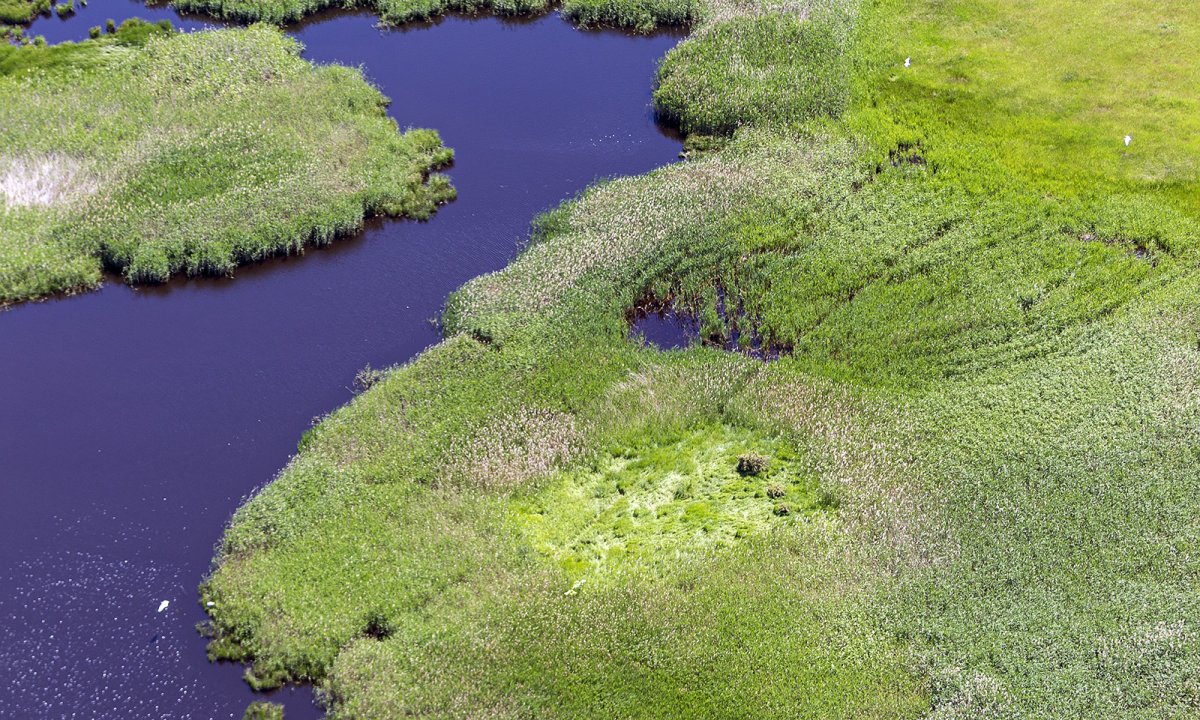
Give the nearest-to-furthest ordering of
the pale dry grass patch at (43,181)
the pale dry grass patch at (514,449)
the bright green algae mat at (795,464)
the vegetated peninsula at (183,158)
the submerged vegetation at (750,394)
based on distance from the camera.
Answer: the bright green algae mat at (795,464)
the submerged vegetation at (750,394)
the pale dry grass patch at (514,449)
the vegetated peninsula at (183,158)
the pale dry grass patch at (43,181)

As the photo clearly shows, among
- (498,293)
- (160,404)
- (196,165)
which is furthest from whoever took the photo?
(196,165)

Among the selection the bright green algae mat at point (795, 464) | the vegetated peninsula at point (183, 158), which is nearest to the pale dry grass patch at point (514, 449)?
the bright green algae mat at point (795, 464)

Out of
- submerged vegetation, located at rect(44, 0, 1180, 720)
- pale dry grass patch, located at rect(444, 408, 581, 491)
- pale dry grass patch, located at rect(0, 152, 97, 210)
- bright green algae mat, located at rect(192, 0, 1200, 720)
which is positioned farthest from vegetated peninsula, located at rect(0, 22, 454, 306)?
pale dry grass patch, located at rect(444, 408, 581, 491)

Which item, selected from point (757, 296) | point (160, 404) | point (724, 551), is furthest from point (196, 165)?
point (724, 551)

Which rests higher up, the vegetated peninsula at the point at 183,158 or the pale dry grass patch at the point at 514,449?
the vegetated peninsula at the point at 183,158

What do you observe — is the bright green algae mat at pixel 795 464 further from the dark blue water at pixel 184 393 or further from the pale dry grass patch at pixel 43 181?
the pale dry grass patch at pixel 43 181

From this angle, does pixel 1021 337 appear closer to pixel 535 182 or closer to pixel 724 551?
pixel 724 551

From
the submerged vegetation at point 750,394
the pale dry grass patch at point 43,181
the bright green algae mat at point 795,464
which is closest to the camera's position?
the bright green algae mat at point 795,464
